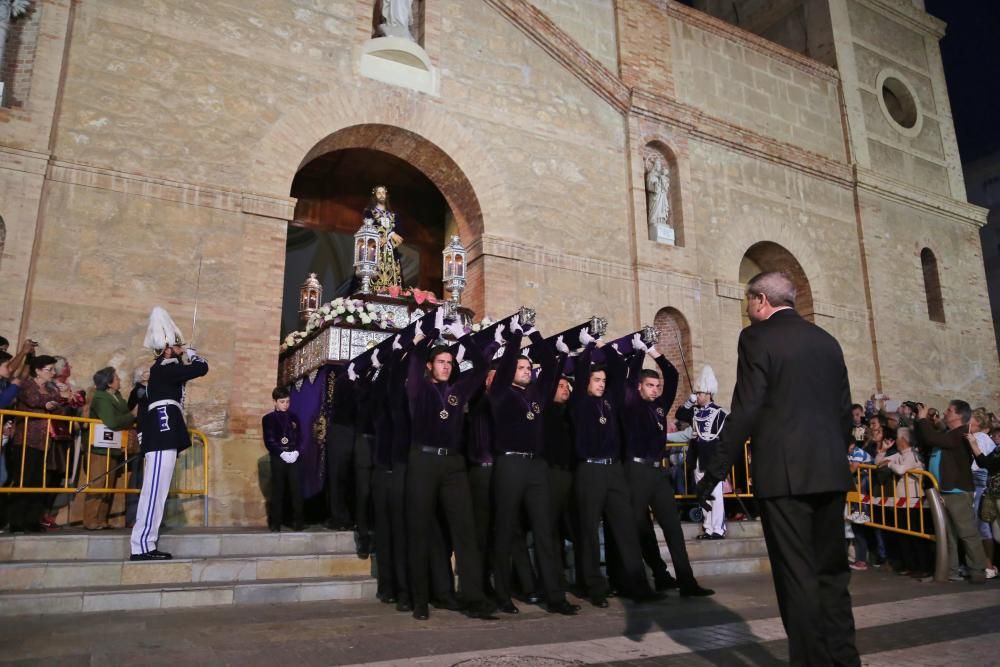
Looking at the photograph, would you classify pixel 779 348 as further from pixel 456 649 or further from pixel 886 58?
pixel 886 58

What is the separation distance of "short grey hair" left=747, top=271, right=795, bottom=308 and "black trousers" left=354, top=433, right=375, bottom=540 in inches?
188

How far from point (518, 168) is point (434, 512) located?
8862 mm

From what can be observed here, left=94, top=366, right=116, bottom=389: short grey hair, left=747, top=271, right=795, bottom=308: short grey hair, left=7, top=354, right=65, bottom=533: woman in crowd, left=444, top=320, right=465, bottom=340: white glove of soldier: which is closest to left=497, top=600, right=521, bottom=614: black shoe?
left=444, top=320, right=465, bottom=340: white glove of soldier

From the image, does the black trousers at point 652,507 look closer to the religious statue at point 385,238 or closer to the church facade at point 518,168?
the church facade at point 518,168

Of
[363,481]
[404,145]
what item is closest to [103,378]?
[363,481]

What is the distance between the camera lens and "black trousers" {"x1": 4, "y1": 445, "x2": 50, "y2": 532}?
740 cm

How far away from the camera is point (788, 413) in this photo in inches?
155

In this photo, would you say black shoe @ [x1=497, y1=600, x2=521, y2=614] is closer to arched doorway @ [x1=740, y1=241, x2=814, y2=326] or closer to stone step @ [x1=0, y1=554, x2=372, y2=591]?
stone step @ [x1=0, y1=554, x2=372, y2=591]

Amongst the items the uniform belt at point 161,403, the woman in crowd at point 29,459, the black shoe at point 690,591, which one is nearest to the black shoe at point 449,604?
the black shoe at point 690,591

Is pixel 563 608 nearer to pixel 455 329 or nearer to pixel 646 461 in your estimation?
pixel 646 461

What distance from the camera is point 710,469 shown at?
3.89m

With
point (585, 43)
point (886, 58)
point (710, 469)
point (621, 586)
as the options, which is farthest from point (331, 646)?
point (886, 58)

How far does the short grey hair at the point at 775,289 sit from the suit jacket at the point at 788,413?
174 mm

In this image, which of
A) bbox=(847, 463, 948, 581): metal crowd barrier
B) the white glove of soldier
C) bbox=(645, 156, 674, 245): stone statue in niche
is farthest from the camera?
bbox=(645, 156, 674, 245): stone statue in niche
